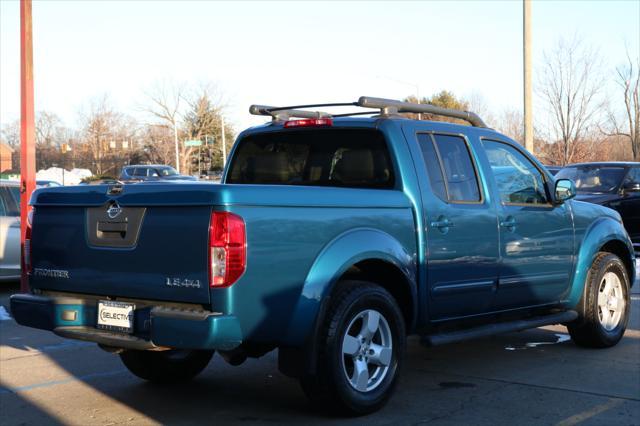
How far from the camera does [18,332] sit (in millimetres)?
8836

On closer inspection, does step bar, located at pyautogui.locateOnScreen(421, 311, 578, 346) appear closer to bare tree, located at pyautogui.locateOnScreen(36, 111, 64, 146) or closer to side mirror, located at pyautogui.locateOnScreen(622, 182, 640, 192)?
side mirror, located at pyautogui.locateOnScreen(622, 182, 640, 192)

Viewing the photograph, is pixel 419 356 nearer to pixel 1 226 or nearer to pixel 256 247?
pixel 256 247

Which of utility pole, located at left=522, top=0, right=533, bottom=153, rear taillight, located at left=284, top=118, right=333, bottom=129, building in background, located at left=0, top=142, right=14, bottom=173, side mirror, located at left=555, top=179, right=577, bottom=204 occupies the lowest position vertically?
side mirror, located at left=555, top=179, right=577, bottom=204

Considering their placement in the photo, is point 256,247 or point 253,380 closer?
point 256,247

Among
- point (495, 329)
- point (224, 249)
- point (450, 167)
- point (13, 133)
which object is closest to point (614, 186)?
point (495, 329)

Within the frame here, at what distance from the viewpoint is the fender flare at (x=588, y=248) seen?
7.43 m

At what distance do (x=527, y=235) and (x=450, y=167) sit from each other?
0.96 metres

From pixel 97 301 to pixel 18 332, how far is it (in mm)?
4127

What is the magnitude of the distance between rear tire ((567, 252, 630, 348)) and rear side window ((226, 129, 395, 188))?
2601 millimetres

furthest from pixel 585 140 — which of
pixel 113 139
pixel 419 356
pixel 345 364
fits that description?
pixel 113 139

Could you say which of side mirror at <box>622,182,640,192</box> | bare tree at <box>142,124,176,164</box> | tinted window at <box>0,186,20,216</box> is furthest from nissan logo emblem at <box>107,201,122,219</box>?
bare tree at <box>142,124,176,164</box>

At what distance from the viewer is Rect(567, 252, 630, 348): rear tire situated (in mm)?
7539

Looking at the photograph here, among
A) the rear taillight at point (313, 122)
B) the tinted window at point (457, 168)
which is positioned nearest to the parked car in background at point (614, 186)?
the tinted window at point (457, 168)

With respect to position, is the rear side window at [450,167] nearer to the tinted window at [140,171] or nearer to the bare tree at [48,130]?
the tinted window at [140,171]
